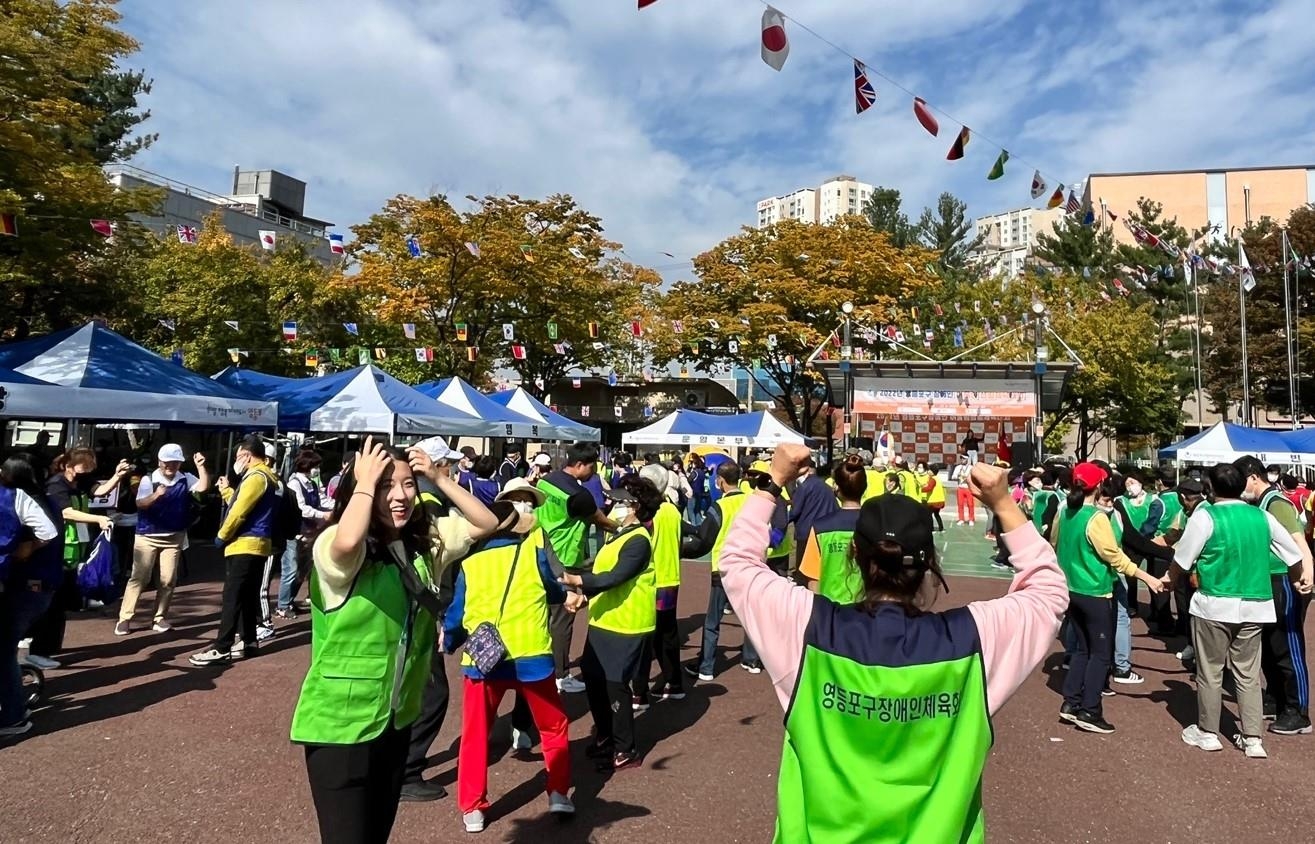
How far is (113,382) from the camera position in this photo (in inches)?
395

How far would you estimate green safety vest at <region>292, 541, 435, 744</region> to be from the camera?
8.02ft

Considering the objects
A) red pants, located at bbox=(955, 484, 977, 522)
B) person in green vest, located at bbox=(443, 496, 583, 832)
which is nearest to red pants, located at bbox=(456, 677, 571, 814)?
person in green vest, located at bbox=(443, 496, 583, 832)

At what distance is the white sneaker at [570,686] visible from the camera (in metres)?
6.06

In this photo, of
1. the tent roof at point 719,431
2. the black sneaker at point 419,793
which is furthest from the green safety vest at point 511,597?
the tent roof at point 719,431

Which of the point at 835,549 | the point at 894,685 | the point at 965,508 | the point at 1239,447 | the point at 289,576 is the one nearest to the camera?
the point at 894,685

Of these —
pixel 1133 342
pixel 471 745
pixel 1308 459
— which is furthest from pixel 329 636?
pixel 1133 342

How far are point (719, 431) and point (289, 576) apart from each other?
11.8m

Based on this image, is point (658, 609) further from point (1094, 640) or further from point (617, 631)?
point (1094, 640)

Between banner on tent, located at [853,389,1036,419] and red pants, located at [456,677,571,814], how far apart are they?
1583cm

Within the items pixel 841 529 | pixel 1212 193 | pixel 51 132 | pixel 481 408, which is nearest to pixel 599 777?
pixel 841 529

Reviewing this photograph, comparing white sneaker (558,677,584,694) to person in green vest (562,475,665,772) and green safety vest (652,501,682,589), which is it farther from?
person in green vest (562,475,665,772)

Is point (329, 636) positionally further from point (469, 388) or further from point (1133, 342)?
point (1133, 342)

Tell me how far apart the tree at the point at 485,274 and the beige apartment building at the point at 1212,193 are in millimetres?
38160

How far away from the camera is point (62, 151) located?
37.6 feet
